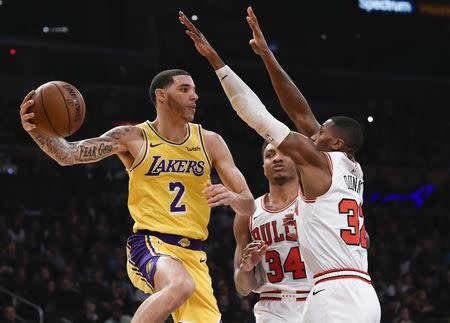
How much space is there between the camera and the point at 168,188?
22.7 feet

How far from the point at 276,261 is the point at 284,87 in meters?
1.65

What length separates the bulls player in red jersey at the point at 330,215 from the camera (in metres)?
5.74

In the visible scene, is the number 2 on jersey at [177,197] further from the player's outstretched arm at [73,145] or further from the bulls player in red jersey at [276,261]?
the bulls player in red jersey at [276,261]

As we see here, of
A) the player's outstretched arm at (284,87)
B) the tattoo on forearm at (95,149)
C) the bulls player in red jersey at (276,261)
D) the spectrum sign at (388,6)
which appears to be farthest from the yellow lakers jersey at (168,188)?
the spectrum sign at (388,6)

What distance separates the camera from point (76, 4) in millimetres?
23109

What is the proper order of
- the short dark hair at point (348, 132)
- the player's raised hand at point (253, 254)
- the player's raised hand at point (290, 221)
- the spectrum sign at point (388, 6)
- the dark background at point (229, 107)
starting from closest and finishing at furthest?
the short dark hair at point (348, 132) < the player's raised hand at point (253, 254) < the player's raised hand at point (290, 221) < the dark background at point (229, 107) < the spectrum sign at point (388, 6)

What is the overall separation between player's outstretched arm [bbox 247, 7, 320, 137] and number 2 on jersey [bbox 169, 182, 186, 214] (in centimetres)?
106

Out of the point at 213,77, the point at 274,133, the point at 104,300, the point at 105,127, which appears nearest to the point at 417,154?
the point at 213,77

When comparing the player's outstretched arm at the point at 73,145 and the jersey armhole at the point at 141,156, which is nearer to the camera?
the player's outstretched arm at the point at 73,145

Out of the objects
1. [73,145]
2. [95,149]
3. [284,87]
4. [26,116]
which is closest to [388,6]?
[284,87]

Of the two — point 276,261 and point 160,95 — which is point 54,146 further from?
point 276,261

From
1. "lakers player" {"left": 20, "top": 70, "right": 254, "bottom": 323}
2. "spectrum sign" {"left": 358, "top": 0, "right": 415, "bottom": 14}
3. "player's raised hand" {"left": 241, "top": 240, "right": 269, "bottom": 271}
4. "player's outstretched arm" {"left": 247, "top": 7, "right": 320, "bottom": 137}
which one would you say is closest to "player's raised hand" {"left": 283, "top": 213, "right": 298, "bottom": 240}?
"player's raised hand" {"left": 241, "top": 240, "right": 269, "bottom": 271}

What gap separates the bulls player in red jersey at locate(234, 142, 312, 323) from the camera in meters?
7.29

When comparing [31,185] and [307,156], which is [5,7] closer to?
[31,185]
